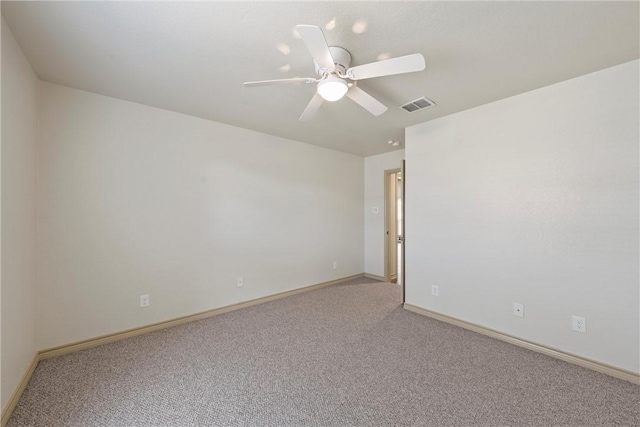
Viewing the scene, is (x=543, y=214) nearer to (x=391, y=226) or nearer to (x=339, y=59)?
(x=339, y=59)

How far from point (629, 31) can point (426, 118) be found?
5.25 feet

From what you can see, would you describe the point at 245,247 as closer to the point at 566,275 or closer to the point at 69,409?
the point at 69,409

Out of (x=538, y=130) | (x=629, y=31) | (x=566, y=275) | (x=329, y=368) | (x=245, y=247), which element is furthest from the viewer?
(x=245, y=247)

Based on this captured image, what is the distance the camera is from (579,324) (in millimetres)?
2180

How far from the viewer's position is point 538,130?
2.39 m

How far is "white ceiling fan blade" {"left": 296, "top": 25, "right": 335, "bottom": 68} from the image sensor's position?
1.27 meters

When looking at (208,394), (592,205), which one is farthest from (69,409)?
(592,205)

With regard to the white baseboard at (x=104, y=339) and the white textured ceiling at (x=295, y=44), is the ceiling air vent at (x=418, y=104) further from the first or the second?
the white baseboard at (x=104, y=339)

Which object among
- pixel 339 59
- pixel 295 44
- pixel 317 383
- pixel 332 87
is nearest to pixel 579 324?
pixel 317 383

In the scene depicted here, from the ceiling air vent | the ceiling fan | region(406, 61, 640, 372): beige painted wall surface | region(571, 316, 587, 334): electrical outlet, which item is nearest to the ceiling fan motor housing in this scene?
the ceiling fan

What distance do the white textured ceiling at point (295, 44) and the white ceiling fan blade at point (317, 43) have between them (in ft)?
0.69

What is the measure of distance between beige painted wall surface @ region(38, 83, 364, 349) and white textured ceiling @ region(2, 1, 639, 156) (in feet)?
1.37

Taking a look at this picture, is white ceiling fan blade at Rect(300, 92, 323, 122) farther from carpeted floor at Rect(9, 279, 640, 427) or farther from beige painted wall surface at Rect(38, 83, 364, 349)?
carpeted floor at Rect(9, 279, 640, 427)

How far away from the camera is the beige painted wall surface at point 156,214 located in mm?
2295
